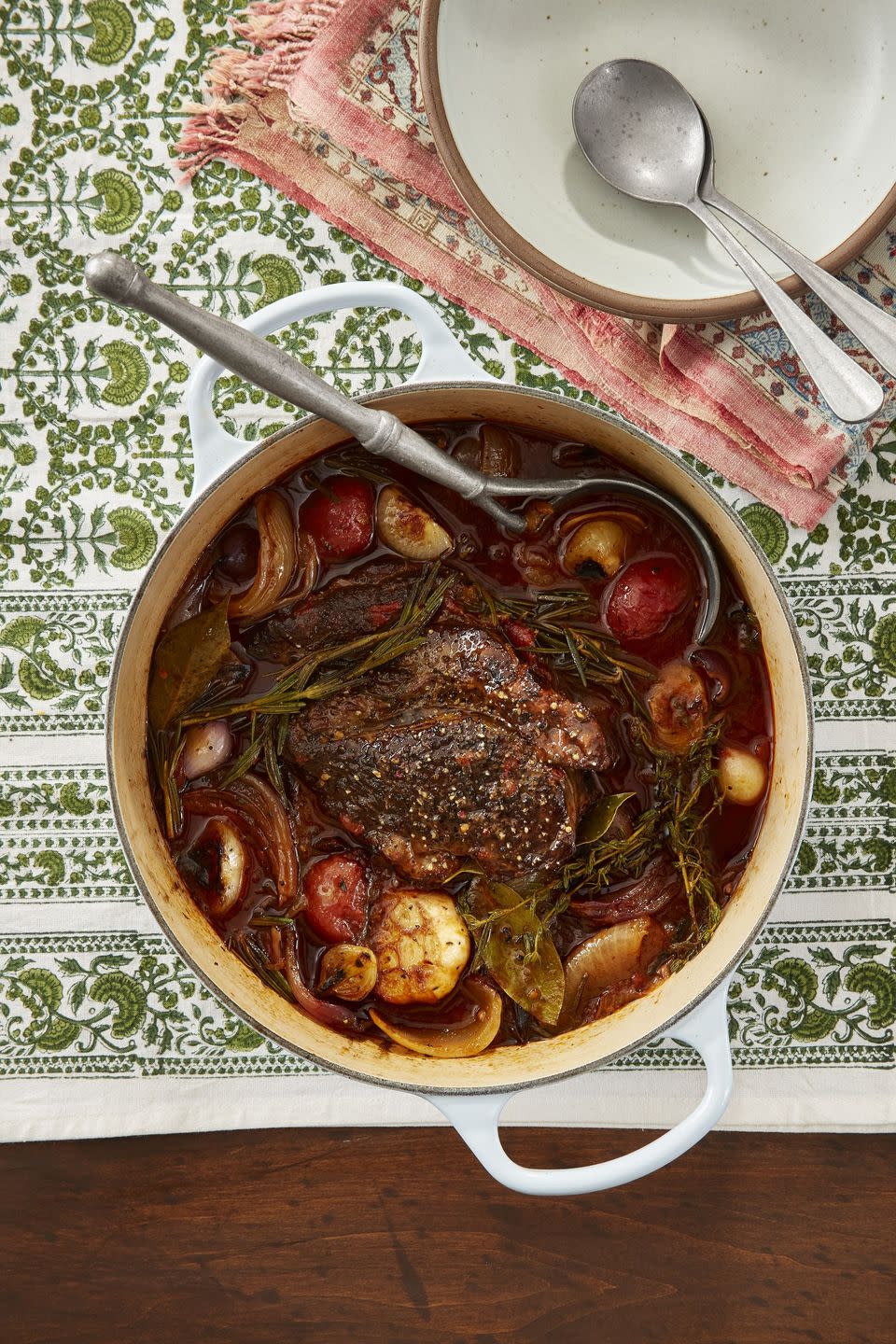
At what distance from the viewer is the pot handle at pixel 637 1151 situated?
1.25 metres

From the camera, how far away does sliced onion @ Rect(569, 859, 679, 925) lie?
4.81 feet

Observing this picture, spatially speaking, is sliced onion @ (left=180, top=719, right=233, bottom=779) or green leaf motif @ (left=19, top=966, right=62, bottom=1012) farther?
green leaf motif @ (left=19, top=966, right=62, bottom=1012)

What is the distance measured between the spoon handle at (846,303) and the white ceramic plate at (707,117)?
35mm

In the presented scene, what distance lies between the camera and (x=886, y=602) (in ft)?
5.14

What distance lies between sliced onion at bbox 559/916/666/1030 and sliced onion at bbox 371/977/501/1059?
0.10 metres

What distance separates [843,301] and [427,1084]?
3.86 feet

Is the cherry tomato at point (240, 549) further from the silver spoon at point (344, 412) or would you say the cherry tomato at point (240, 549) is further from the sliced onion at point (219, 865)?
the sliced onion at point (219, 865)

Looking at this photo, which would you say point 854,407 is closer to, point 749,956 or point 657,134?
point 657,134

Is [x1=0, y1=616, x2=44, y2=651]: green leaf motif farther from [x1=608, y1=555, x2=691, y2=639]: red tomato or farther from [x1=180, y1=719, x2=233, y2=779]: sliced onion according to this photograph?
[x1=608, y1=555, x2=691, y2=639]: red tomato

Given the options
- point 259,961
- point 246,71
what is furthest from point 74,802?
point 246,71

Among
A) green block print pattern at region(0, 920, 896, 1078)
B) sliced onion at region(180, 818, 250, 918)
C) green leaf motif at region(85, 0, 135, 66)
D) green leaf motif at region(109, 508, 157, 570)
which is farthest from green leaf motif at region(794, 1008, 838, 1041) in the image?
green leaf motif at region(85, 0, 135, 66)

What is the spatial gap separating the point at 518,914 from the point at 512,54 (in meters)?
1.21

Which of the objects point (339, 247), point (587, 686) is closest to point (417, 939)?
point (587, 686)

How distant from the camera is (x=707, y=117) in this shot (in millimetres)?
1448
